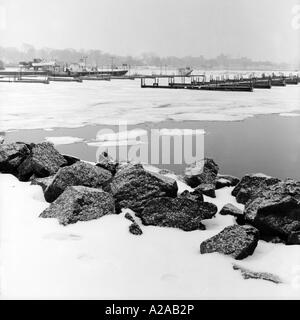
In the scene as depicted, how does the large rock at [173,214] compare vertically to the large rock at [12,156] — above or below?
below

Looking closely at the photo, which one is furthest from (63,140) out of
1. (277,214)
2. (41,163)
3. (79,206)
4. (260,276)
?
(260,276)

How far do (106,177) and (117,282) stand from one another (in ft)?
8.57

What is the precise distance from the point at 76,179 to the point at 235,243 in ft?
7.98

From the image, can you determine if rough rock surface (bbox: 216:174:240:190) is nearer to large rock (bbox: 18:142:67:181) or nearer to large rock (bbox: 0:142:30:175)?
large rock (bbox: 18:142:67:181)

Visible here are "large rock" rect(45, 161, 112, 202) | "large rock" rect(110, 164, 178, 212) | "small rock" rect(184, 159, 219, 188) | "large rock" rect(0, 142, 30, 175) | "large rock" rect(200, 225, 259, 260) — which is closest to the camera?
"large rock" rect(200, 225, 259, 260)

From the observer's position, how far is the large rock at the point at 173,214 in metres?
4.62

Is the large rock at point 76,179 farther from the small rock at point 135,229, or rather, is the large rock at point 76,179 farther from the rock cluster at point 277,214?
the rock cluster at point 277,214

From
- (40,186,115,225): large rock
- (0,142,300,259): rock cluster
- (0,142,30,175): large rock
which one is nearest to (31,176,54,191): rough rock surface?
(0,142,300,259): rock cluster

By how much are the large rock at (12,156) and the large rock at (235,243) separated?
13.1 feet

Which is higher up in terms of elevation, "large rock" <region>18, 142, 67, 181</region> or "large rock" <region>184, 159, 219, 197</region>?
"large rock" <region>18, 142, 67, 181</region>

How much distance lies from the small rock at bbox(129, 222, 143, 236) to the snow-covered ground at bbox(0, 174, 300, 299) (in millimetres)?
57

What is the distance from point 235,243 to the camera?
3.92m

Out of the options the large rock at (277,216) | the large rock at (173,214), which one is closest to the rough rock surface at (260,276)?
the large rock at (277,216)

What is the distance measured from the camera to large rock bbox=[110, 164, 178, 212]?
5.04m
